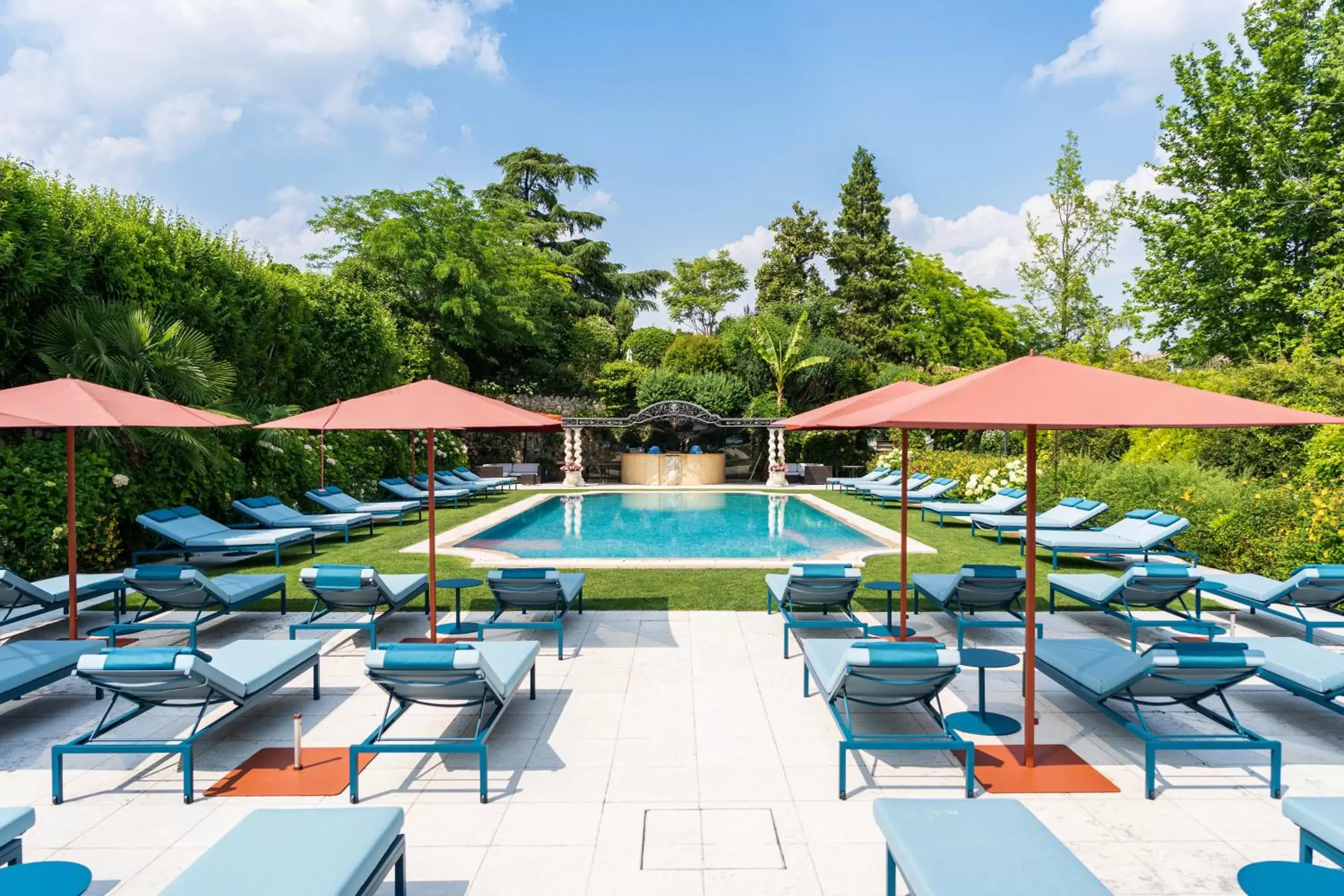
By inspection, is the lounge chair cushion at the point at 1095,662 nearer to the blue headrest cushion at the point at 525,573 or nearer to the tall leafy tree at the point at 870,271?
the blue headrest cushion at the point at 525,573

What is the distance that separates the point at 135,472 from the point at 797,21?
15020 millimetres

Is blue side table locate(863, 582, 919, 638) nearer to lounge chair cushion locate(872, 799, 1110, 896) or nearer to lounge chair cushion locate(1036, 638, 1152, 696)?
lounge chair cushion locate(1036, 638, 1152, 696)

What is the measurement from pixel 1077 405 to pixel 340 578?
6.48 meters

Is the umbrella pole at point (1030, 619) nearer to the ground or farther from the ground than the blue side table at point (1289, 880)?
farther from the ground

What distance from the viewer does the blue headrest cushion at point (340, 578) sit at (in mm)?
7234

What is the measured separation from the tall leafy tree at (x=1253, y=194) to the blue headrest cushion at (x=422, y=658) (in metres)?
21.5

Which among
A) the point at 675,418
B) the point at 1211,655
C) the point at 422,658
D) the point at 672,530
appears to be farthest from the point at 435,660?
the point at 675,418

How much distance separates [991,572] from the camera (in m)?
7.54

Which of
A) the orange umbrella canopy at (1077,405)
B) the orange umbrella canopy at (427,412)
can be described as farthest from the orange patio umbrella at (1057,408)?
the orange umbrella canopy at (427,412)

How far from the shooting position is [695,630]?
7.98 m

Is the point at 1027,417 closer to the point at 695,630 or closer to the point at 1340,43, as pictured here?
the point at 695,630

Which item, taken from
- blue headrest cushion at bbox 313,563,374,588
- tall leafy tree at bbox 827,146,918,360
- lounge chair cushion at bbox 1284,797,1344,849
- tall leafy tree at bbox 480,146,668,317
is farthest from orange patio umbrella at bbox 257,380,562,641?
tall leafy tree at bbox 480,146,668,317

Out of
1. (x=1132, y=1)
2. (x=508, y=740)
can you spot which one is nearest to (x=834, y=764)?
(x=508, y=740)

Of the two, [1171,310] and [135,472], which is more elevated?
[1171,310]
